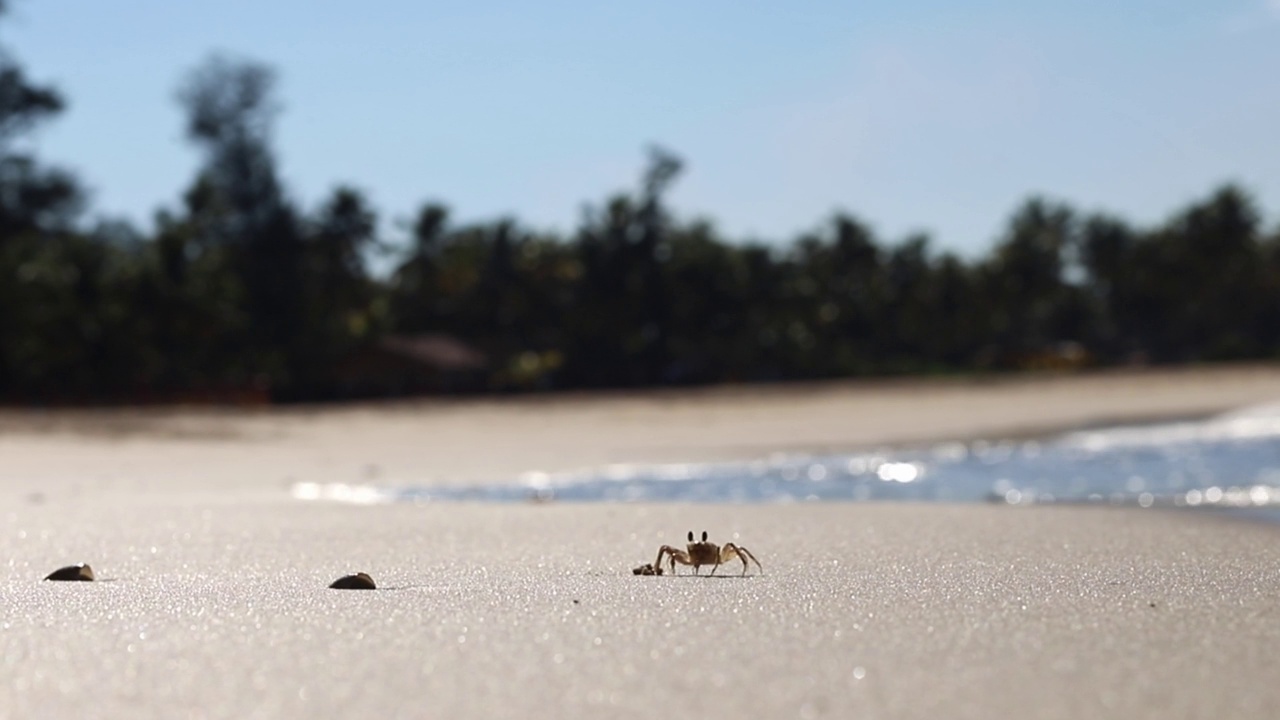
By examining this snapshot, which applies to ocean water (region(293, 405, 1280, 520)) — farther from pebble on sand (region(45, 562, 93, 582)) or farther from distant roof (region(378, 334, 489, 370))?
distant roof (region(378, 334, 489, 370))

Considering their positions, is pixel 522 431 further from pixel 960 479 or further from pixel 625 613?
pixel 625 613

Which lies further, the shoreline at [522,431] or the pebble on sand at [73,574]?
the shoreline at [522,431]

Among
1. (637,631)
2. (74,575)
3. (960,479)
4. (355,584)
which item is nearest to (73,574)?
(74,575)

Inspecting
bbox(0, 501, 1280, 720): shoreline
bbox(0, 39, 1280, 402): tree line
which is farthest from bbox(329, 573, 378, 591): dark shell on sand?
bbox(0, 39, 1280, 402): tree line

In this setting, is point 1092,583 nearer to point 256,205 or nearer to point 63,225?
point 63,225

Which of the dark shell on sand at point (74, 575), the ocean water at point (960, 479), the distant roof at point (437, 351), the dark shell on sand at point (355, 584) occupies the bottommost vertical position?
the ocean water at point (960, 479)

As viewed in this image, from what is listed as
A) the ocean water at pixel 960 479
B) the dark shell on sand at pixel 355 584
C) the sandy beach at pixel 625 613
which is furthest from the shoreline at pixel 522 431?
the dark shell on sand at pixel 355 584

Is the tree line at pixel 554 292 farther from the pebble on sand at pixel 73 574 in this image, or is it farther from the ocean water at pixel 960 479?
the pebble on sand at pixel 73 574
